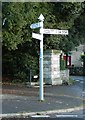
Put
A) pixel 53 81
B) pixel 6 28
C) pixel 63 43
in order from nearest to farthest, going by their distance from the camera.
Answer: pixel 6 28 → pixel 53 81 → pixel 63 43

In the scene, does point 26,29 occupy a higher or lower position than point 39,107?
higher

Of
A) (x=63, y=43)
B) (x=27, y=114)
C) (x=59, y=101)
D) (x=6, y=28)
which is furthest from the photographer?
(x=63, y=43)

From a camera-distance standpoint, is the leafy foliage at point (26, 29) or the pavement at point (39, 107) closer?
the pavement at point (39, 107)

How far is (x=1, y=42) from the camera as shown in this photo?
21.4 meters

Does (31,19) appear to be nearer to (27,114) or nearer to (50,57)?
(50,57)

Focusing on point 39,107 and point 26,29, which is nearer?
point 39,107

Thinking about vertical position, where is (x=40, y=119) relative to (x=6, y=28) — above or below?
below

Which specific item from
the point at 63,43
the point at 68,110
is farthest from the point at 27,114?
the point at 63,43

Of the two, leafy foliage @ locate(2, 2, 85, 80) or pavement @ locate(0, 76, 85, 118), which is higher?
leafy foliage @ locate(2, 2, 85, 80)

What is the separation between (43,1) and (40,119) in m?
12.3

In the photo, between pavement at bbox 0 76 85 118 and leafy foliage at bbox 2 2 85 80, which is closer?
pavement at bbox 0 76 85 118

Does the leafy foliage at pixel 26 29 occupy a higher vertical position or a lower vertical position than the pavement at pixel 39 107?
higher

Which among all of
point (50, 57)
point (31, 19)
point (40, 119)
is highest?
point (31, 19)

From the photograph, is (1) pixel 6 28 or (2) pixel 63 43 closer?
(1) pixel 6 28
